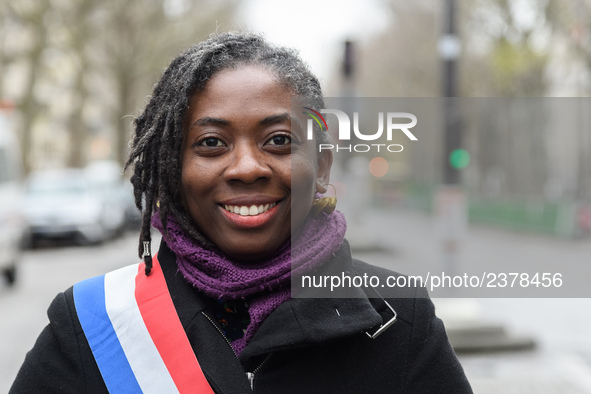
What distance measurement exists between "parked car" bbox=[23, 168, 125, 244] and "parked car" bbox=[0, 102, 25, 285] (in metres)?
5.83

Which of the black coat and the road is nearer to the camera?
the black coat

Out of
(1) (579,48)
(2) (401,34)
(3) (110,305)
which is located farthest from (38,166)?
(3) (110,305)

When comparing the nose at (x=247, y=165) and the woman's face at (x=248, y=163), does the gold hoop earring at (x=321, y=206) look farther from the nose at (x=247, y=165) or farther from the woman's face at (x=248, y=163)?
the nose at (x=247, y=165)

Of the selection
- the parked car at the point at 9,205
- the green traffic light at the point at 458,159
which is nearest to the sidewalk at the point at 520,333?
the green traffic light at the point at 458,159

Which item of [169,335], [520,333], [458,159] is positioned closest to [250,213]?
[169,335]

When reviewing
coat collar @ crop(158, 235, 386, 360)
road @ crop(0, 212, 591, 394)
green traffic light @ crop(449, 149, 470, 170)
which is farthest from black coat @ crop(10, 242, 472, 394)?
green traffic light @ crop(449, 149, 470, 170)

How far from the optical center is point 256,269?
1.75 meters

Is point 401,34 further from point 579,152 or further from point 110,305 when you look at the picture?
point 110,305

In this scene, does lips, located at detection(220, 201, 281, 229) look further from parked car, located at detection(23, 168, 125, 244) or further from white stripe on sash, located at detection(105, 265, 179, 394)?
Answer: parked car, located at detection(23, 168, 125, 244)

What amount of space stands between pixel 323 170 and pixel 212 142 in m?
0.31

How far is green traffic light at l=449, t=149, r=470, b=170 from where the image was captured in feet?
25.7

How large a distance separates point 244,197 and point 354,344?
0.42m

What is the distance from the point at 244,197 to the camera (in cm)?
174

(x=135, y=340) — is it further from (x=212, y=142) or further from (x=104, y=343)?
(x=212, y=142)
